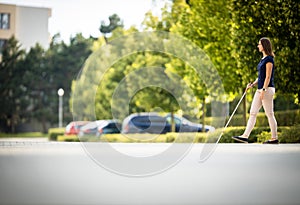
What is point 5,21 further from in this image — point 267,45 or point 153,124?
point 267,45

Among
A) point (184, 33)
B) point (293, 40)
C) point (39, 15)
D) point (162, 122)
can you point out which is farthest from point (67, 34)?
point (293, 40)

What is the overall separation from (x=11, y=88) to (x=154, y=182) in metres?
45.3

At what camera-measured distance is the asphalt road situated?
7.81 metres

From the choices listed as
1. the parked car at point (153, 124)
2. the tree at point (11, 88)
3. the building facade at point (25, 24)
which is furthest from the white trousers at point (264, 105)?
the building facade at point (25, 24)

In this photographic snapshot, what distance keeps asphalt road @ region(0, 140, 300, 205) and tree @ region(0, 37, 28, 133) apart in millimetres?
39553

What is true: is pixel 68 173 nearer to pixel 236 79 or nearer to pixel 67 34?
pixel 236 79

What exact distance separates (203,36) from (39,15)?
130 feet

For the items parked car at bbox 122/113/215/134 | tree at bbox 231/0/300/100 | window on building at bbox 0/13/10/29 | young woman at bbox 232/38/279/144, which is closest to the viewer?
young woman at bbox 232/38/279/144

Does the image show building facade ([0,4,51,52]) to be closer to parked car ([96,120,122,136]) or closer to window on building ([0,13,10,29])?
window on building ([0,13,10,29])

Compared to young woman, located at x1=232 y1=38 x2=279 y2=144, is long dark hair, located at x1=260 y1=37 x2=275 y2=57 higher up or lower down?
higher up

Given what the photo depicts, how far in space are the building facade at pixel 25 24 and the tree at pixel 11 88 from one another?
2.64 metres

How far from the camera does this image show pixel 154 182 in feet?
32.2

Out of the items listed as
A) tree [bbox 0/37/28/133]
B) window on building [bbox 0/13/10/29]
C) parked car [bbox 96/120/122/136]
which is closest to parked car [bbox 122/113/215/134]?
parked car [bbox 96/120/122/136]

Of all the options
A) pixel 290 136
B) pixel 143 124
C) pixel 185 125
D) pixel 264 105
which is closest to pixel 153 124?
pixel 143 124
